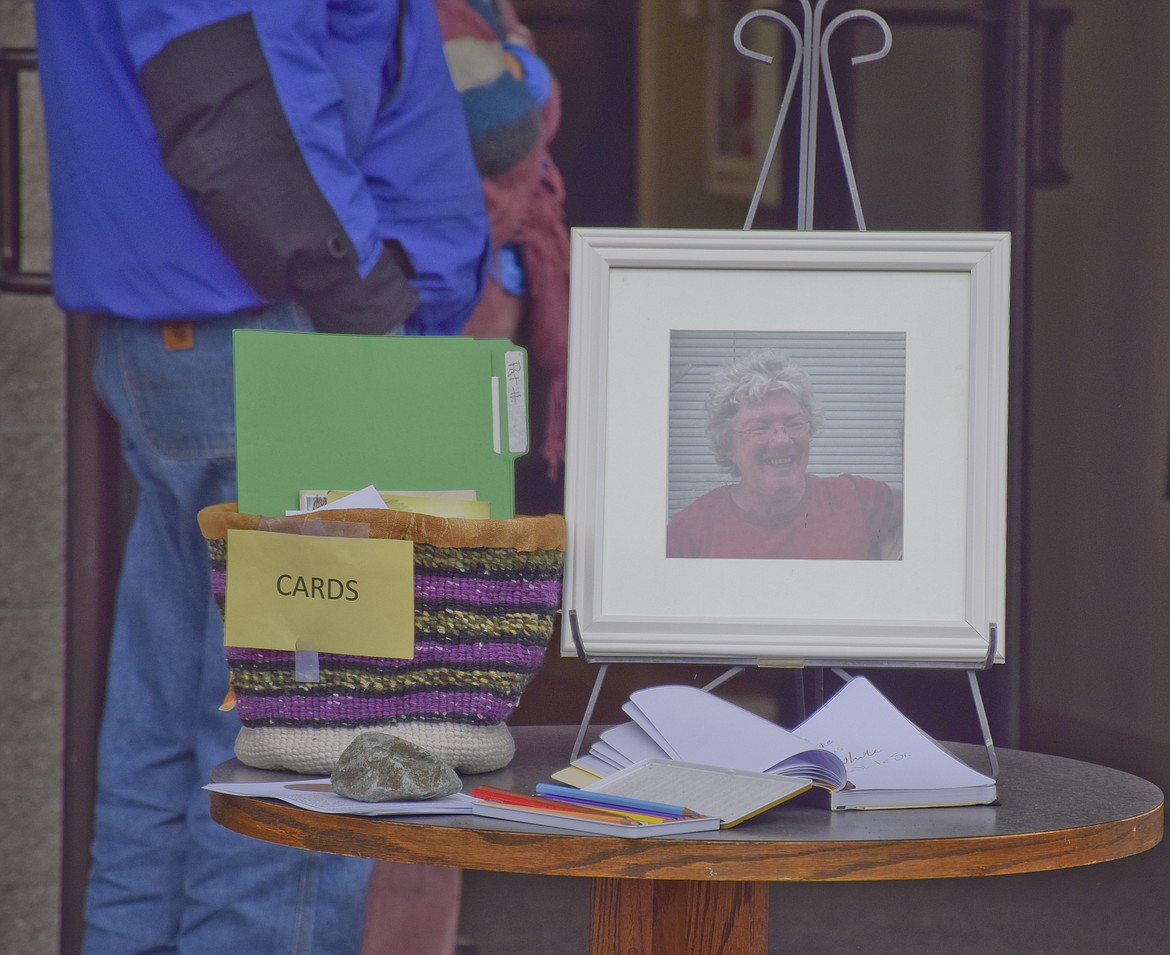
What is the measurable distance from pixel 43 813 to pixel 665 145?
1.46 m

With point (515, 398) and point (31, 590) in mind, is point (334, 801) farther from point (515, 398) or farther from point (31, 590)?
point (31, 590)

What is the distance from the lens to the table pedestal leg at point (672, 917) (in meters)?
0.94

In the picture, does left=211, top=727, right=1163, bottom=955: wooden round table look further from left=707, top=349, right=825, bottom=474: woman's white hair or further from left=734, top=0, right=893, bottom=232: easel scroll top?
left=734, top=0, right=893, bottom=232: easel scroll top

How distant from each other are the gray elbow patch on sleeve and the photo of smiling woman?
57cm

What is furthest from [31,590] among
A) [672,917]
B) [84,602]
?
[672,917]

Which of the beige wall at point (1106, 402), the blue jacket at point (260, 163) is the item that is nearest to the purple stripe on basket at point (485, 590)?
the blue jacket at point (260, 163)

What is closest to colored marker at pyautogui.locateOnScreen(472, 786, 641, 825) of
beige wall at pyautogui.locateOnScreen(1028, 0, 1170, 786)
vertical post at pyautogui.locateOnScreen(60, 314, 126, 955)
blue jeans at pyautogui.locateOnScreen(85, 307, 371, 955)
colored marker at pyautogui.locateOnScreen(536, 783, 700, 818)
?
colored marker at pyautogui.locateOnScreen(536, 783, 700, 818)

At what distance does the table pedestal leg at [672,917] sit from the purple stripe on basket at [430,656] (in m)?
0.17

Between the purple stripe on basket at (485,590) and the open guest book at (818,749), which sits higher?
the purple stripe on basket at (485,590)

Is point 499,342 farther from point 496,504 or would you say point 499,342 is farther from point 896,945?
point 896,945

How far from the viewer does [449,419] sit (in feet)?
3.60

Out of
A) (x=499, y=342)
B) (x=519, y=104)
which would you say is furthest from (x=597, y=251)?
(x=519, y=104)

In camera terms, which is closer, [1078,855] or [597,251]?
[1078,855]

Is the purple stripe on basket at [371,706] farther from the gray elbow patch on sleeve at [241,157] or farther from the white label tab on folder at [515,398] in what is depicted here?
the gray elbow patch on sleeve at [241,157]
